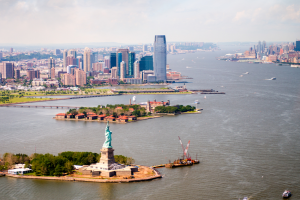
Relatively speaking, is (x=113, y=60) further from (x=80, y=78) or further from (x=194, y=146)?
(x=194, y=146)

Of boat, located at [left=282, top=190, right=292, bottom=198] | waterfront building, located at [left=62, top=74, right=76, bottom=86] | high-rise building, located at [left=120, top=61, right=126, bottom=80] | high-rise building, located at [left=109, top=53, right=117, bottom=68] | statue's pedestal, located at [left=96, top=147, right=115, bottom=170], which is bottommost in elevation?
A: boat, located at [left=282, top=190, right=292, bottom=198]

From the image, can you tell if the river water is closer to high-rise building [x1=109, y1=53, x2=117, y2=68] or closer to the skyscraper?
the skyscraper

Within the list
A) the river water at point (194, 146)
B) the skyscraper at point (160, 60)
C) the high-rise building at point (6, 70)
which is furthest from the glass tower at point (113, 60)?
the river water at point (194, 146)

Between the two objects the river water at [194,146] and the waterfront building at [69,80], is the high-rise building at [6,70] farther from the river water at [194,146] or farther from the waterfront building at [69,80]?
the river water at [194,146]

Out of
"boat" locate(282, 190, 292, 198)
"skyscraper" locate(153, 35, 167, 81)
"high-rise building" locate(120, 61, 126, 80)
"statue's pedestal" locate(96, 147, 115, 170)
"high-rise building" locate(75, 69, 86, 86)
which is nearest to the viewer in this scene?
"boat" locate(282, 190, 292, 198)

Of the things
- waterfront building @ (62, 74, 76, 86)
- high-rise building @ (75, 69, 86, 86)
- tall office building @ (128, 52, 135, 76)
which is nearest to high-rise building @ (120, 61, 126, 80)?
tall office building @ (128, 52, 135, 76)

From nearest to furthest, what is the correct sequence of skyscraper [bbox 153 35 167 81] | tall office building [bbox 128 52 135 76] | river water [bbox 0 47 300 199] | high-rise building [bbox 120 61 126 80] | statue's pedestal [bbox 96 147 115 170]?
river water [bbox 0 47 300 199] → statue's pedestal [bbox 96 147 115 170] → skyscraper [bbox 153 35 167 81] → high-rise building [bbox 120 61 126 80] → tall office building [bbox 128 52 135 76]

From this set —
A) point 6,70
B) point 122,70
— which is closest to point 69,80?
point 122,70

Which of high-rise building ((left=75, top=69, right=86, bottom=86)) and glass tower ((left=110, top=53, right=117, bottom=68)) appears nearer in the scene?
high-rise building ((left=75, top=69, right=86, bottom=86))
